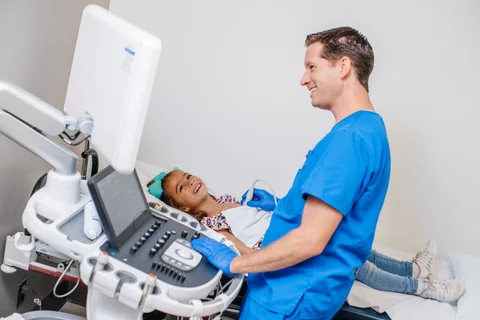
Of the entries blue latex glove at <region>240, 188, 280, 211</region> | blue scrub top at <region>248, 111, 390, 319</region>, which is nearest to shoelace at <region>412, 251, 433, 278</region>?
blue latex glove at <region>240, 188, 280, 211</region>

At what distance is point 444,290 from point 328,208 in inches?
40.1

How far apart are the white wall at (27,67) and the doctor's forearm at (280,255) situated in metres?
0.93

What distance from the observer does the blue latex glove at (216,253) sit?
144 cm

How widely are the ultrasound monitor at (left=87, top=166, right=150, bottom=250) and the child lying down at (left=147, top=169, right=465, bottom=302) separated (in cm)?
63

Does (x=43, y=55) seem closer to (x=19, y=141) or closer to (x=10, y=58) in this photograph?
(x=10, y=58)

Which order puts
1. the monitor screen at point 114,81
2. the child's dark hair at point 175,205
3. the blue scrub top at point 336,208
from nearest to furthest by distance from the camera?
the monitor screen at point 114,81
the blue scrub top at point 336,208
the child's dark hair at point 175,205

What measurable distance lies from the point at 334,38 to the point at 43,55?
109cm

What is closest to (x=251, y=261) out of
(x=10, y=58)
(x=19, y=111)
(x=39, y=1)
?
(x=19, y=111)

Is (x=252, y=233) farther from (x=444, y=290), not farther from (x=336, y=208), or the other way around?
(x=336, y=208)

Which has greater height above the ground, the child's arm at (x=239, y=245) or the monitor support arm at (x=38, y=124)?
the monitor support arm at (x=38, y=124)

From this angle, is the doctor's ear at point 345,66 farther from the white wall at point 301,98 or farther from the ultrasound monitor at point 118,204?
the white wall at point 301,98

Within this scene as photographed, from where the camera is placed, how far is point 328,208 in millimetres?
1330

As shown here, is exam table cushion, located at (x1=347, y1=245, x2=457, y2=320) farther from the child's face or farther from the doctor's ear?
the doctor's ear

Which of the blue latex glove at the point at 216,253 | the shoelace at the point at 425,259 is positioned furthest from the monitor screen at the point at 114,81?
the shoelace at the point at 425,259
